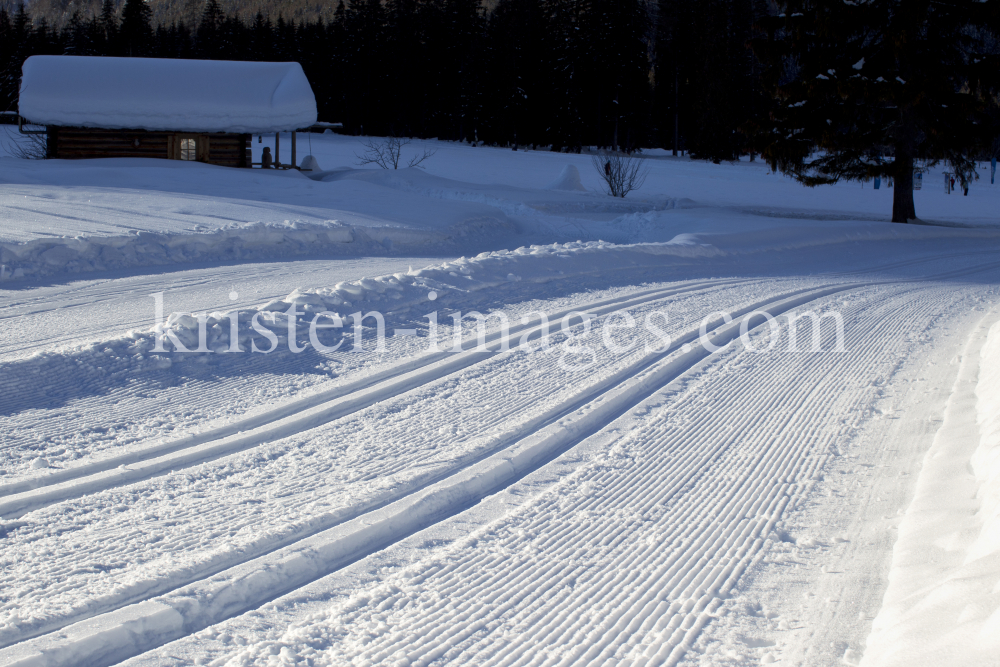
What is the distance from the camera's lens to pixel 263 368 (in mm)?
5383

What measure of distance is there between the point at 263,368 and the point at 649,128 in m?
62.2

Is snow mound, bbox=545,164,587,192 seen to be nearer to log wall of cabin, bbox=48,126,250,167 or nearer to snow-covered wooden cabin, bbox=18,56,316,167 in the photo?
snow-covered wooden cabin, bbox=18,56,316,167

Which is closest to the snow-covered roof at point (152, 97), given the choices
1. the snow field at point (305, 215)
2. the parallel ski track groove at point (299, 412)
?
the snow field at point (305, 215)

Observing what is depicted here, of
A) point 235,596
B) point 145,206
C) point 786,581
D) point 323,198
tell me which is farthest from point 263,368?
point 323,198

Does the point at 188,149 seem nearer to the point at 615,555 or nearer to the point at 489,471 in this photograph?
the point at 489,471

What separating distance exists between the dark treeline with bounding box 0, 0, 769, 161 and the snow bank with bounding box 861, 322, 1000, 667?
158 feet

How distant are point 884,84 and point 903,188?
319 centimetres

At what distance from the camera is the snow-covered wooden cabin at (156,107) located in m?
25.5

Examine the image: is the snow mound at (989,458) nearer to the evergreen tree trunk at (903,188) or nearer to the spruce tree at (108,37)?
the evergreen tree trunk at (903,188)

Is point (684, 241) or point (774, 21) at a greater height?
point (774, 21)

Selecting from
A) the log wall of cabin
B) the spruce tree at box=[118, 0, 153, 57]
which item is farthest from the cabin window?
the spruce tree at box=[118, 0, 153, 57]

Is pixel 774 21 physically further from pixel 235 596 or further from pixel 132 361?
pixel 235 596

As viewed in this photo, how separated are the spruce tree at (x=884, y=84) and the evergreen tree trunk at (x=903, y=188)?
3 cm

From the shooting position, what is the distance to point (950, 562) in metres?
2.90
